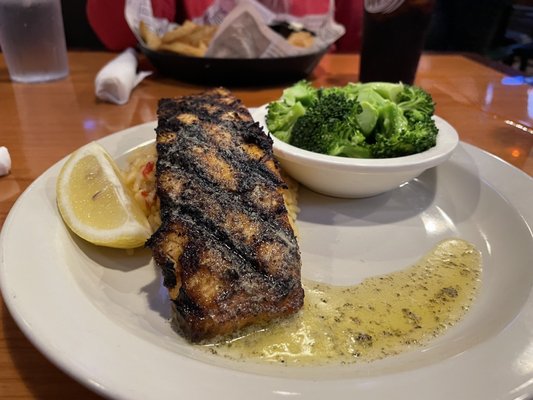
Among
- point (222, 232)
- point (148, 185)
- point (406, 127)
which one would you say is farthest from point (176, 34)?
point (222, 232)

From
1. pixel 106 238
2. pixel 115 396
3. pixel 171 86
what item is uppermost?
pixel 115 396

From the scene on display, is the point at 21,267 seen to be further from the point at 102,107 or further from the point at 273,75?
the point at 273,75

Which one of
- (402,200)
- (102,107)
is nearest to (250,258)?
(402,200)

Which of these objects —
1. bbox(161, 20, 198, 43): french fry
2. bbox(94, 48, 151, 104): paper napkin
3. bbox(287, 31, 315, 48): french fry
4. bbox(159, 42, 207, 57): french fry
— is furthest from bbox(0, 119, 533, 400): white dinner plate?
bbox(287, 31, 315, 48): french fry

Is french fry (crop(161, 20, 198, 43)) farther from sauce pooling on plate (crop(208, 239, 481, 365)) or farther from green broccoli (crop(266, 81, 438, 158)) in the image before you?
sauce pooling on plate (crop(208, 239, 481, 365))

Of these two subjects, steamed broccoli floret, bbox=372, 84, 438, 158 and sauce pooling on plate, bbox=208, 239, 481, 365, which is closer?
sauce pooling on plate, bbox=208, 239, 481, 365
